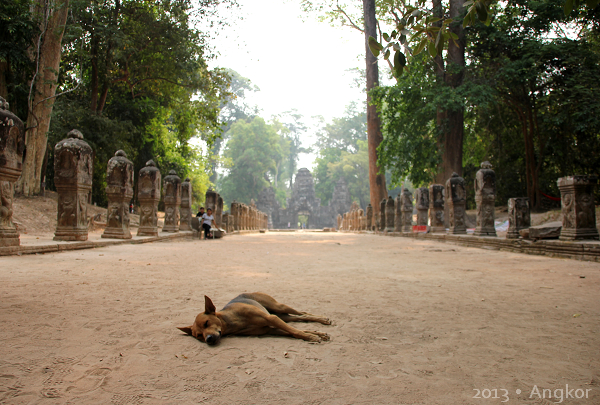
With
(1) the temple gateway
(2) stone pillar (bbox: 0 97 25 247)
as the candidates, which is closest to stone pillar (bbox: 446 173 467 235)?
(2) stone pillar (bbox: 0 97 25 247)

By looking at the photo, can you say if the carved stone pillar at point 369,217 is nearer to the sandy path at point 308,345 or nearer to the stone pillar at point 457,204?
the stone pillar at point 457,204

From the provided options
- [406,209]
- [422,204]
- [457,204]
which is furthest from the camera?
[406,209]

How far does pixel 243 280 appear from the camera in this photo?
14.8ft

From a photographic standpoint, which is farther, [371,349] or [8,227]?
[8,227]

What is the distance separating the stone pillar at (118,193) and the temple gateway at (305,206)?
129ft

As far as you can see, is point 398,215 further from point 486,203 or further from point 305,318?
point 305,318

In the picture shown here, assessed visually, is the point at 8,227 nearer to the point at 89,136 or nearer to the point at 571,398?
the point at 571,398

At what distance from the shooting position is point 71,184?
7785mm

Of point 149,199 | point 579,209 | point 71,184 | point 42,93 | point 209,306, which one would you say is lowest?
point 209,306

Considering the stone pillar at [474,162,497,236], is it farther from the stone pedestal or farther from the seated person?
the stone pedestal

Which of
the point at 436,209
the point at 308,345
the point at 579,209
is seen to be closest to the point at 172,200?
the point at 436,209

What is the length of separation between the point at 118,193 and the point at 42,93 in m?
6.41

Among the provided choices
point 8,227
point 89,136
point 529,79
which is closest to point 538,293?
point 8,227

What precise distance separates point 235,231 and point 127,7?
405 inches
